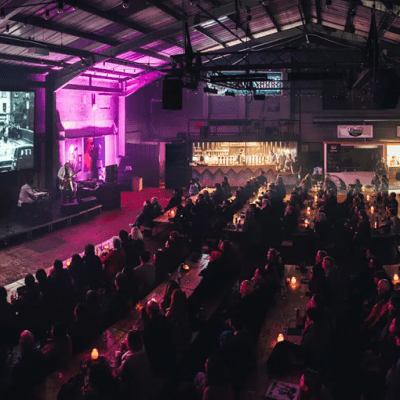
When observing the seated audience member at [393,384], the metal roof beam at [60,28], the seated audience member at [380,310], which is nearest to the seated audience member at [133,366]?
the seated audience member at [393,384]

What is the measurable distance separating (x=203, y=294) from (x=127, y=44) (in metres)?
9.20

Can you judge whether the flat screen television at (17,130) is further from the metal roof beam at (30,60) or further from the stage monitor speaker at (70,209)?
the stage monitor speaker at (70,209)

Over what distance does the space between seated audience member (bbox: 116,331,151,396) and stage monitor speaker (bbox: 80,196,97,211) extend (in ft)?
36.2

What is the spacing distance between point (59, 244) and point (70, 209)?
241 centimetres

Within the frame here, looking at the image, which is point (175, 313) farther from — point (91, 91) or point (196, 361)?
point (91, 91)

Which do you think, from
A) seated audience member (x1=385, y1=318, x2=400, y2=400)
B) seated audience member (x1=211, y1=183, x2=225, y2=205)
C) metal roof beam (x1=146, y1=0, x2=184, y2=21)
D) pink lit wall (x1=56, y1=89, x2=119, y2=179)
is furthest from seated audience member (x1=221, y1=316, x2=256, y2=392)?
pink lit wall (x1=56, y1=89, x2=119, y2=179)

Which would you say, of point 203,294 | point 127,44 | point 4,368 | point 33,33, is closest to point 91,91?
point 127,44

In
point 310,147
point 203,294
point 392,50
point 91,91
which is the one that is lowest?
point 203,294

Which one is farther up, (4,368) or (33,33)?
(33,33)

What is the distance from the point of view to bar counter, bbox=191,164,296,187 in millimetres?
22156

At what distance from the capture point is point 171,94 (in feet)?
33.1

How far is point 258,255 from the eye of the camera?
11.0 meters

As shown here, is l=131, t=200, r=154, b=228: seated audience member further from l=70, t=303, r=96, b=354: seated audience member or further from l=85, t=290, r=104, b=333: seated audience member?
l=70, t=303, r=96, b=354: seated audience member

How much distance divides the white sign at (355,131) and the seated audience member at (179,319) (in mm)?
17072
